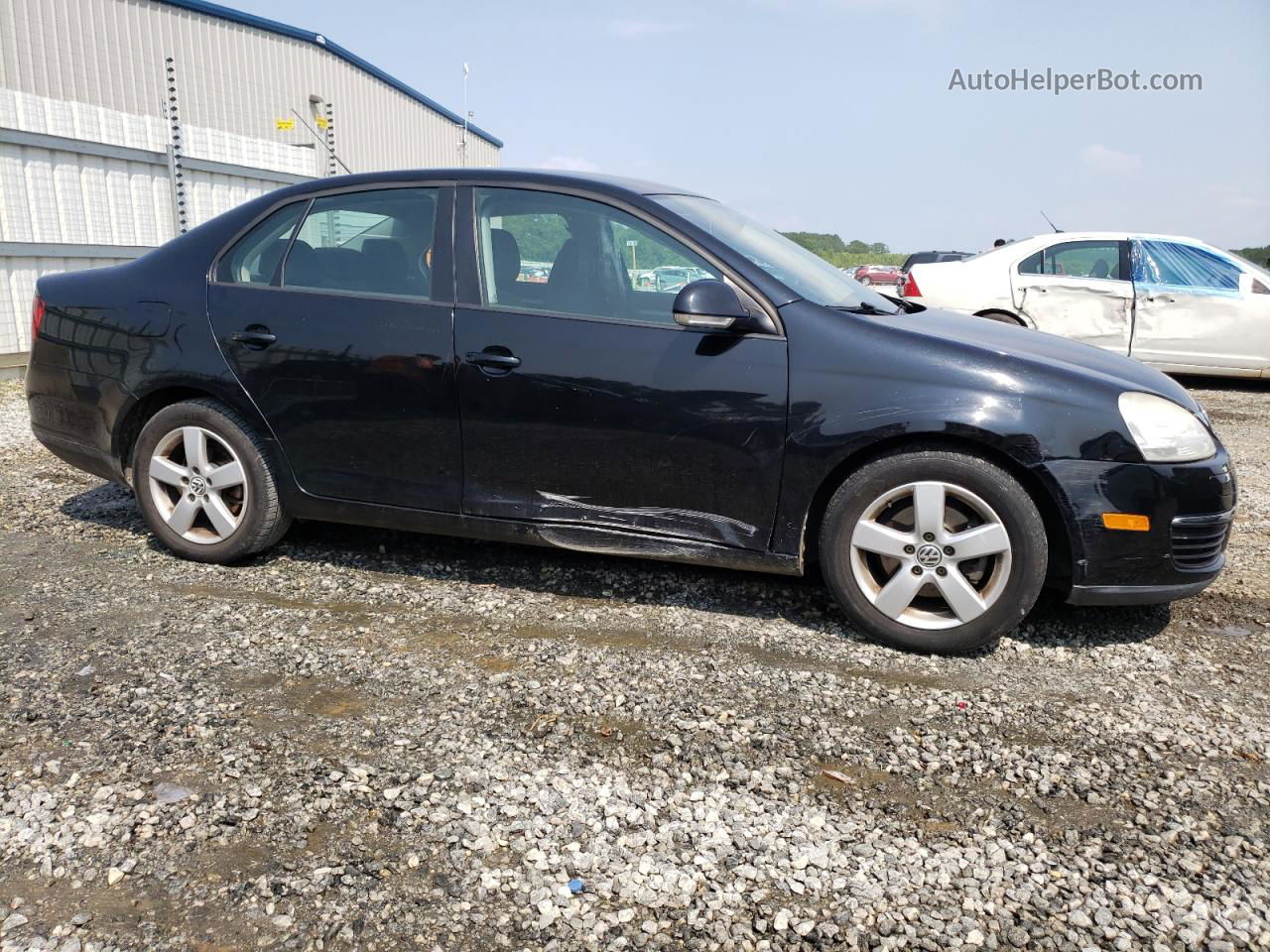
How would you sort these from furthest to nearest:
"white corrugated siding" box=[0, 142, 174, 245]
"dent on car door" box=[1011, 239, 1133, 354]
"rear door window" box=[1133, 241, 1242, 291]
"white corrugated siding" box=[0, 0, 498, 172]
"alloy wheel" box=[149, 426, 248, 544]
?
"white corrugated siding" box=[0, 0, 498, 172]
"rear door window" box=[1133, 241, 1242, 291]
"dent on car door" box=[1011, 239, 1133, 354]
"white corrugated siding" box=[0, 142, 174, 245]
"alloy wheel" box=[149, 426, 248, 544]

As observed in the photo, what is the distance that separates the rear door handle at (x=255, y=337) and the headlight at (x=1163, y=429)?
3.26 meters

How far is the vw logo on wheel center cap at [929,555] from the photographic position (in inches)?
136

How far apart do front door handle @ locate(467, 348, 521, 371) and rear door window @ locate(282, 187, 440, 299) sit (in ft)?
1.16

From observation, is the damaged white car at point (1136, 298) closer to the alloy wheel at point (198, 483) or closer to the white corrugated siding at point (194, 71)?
the alloy wheel at point (198, 483)

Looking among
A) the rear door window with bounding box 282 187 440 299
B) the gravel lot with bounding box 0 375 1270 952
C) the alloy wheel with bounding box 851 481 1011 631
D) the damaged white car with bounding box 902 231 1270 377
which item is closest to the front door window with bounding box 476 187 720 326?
the rear door window with bounding box 282 187 440 299

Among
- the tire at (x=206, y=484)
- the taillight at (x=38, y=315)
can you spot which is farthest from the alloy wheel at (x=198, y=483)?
the taillight at (x=38, y=315)

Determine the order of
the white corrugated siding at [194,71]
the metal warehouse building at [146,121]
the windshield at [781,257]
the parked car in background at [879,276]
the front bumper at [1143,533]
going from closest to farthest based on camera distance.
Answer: the front bumper at [1143,533]
the windshield at [781,257]
the metal warehouse building at [146,121]
the white corrugated siding at [194,71]
the parked car in background at [879,276]

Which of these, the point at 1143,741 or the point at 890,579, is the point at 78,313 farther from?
the point at 1143,741

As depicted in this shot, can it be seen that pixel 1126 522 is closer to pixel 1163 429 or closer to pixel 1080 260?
pixel 1163 429

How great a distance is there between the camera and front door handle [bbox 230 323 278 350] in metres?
4.07

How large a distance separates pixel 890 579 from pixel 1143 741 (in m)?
0.95

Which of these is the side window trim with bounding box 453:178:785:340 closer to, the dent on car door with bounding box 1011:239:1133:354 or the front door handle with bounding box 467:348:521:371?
the front door handle with bounding box 467:348:521:371

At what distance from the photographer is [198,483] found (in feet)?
14.1

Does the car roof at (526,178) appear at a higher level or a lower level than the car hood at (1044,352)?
higher
